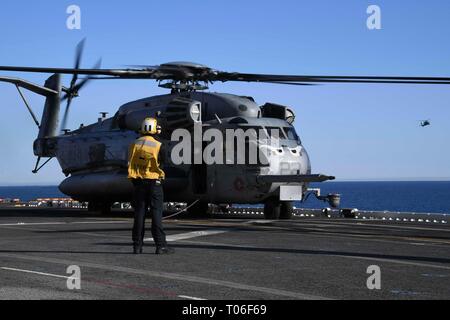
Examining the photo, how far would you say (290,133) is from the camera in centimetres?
2445

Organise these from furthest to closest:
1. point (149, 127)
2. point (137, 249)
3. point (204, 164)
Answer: point (204, 164) < point (149, 127) < point (137, 249)

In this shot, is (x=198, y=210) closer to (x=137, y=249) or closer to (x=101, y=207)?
(x=101, y=207)

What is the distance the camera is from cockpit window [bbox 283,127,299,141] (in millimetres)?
24248

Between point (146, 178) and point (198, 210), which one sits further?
point (198, 210)

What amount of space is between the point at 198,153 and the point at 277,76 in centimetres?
554

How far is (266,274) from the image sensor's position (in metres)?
8.98

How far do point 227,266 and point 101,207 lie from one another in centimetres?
1917

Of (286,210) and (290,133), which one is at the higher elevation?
(290,133)

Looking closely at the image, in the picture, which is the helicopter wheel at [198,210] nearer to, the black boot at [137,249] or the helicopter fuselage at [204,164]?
the helicopter fuselage at [204,164]

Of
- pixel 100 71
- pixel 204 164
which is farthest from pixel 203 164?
pixel 100 71

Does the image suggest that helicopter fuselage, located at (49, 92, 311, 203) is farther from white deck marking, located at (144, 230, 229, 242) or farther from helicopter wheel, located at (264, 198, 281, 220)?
white deck marking, located at (144, 230, 229, 242)

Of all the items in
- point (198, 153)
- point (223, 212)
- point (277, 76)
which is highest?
point (277, 76)
